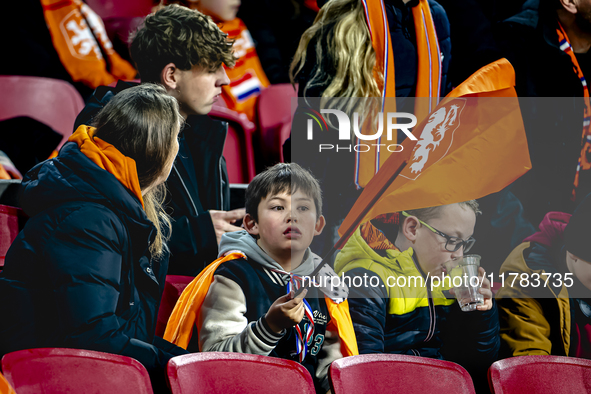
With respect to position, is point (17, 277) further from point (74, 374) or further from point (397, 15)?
point (397, 15)

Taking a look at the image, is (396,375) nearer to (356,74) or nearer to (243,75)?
(356,74)

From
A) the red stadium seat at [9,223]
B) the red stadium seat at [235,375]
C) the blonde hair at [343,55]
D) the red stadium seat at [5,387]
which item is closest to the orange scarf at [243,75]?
the blonde hair at [343,55]

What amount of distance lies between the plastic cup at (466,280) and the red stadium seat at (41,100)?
4.95ft

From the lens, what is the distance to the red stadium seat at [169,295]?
199cm

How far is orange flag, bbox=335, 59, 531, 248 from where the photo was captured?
221cm

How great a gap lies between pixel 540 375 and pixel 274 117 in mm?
1350

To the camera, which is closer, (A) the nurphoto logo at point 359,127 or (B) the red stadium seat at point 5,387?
(B) the red stadium seat at point 5,387

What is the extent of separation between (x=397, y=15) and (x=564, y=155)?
869mm

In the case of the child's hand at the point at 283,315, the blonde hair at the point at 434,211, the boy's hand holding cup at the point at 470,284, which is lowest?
the boy's hand holding cup at the point at 470,284

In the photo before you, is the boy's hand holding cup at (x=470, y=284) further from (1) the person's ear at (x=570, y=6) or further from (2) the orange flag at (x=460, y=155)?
(1) the person's ear at (x=570, y=6)

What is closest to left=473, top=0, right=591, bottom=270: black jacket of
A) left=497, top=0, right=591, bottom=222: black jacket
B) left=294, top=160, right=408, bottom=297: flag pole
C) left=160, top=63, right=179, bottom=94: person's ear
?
left=497, top=0, right=591, bottom=222: black jacket

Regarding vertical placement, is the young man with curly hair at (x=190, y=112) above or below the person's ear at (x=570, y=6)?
below

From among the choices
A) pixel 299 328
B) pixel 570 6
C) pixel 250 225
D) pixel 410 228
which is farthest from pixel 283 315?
pixel 570 6

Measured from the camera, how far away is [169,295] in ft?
6.64
